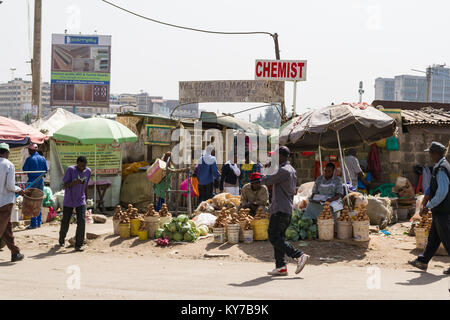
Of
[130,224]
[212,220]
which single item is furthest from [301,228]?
[130,224]

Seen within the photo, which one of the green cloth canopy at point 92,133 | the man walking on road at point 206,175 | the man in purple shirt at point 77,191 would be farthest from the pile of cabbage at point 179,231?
the green cloth canopy at point 92,133

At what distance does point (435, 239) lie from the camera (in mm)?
8047

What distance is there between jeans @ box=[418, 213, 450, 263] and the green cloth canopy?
367 inches

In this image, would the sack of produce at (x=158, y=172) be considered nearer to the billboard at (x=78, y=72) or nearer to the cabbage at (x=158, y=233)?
the cabbage at (x=158, y=233)

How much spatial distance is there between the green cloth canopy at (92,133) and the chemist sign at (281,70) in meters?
4.51

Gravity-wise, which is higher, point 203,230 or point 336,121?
point 336,121

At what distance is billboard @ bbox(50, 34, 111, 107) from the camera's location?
146 ft

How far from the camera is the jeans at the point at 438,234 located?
25.4 feet

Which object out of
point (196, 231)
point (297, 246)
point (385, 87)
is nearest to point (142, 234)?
point (196, 231)

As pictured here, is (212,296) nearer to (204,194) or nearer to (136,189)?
(204,194)

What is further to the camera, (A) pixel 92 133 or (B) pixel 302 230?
(A) pixel 92 133

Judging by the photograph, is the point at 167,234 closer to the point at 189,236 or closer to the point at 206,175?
the point at 189,236

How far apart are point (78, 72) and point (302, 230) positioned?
38.0 m

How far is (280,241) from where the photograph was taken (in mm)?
7789
